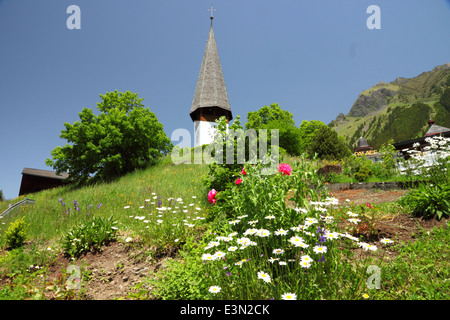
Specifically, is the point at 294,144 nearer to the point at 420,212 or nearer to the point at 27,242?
the point at 420,212

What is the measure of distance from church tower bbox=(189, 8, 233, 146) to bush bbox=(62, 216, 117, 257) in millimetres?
24047

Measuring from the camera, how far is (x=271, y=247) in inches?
91.7

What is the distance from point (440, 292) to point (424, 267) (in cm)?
38

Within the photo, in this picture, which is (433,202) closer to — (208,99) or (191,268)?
(191,268)

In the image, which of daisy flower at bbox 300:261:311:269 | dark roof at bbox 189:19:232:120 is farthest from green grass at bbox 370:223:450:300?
dark roof at bbox 189:19:232:120

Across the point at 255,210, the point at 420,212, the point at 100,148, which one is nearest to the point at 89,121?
the point at 100,148

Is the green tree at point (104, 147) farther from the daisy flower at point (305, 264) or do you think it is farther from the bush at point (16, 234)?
the daisy flower at point (305, 264)

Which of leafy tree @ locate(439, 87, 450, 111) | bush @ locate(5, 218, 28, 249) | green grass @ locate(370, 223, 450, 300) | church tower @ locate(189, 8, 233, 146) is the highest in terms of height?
leafy tree @ locate(439, 87, 450, 111)

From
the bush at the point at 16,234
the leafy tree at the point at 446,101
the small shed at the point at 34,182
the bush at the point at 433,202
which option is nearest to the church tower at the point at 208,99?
the small shed at the point at 34,182

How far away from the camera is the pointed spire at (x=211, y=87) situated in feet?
92.9

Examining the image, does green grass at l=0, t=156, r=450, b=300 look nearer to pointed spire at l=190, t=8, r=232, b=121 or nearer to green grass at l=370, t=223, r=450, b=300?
green grass at l=370, t=223, r=450, b=300

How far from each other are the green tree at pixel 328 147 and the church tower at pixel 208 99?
12772mm

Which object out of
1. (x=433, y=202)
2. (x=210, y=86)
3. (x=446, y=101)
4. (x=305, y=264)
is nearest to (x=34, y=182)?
(x=210, y=86)

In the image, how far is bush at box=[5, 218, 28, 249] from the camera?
13.8 ft
